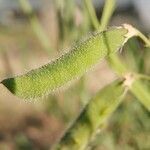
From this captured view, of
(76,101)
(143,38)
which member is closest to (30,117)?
(76,101)

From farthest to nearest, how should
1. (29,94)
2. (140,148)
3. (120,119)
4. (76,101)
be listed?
(76,101) < (120,119) < (140,148) < (29,94)

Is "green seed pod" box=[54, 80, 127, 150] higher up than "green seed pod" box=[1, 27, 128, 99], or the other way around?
"green seed pod" box=[1, 27, 128, 99]

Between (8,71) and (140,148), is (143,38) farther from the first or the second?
(8,71)

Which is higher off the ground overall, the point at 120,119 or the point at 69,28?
the point at 69,28

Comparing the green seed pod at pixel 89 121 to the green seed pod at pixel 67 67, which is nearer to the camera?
the green seed pod at pixel 67 67

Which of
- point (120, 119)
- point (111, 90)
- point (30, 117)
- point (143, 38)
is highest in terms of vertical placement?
point (143, 38)
